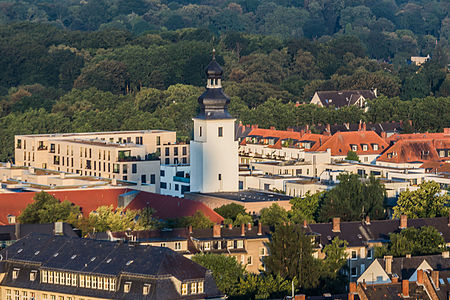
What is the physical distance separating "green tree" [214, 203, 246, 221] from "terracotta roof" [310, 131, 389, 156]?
1400 inches

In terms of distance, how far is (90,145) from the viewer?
132000mm

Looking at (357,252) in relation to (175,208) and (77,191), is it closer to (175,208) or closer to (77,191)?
(175,208)

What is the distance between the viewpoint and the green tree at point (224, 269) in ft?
249

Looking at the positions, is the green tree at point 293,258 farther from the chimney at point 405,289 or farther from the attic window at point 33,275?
the attic window at point 33,275

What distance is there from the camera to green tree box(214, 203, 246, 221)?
9777 centimetres

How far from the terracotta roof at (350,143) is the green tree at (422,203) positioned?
33.2 meters

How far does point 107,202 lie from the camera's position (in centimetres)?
10275

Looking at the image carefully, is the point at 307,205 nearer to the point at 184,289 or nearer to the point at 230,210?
the point at 230,210

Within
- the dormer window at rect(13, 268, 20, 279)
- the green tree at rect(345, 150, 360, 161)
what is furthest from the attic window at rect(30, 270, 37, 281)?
the green tree at rect(345, 150, 360, 161)

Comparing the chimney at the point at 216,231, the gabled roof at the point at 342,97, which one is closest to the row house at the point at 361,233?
the chimney at the point at 216,231

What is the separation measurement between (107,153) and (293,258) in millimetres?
50995

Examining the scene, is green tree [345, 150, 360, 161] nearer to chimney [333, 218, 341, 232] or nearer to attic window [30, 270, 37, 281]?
chimney [333, 218, 341, 232]

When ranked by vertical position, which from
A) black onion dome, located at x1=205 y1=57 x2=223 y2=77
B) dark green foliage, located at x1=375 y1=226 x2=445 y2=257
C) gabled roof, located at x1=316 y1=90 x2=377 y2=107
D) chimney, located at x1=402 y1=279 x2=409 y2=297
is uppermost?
gabled roof, located at x1=316 y1=90 x2=377 y2=107

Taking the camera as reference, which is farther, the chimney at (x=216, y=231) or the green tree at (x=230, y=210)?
the green tree at (x=230, y=210)
